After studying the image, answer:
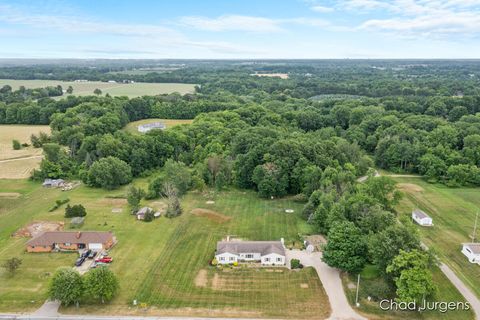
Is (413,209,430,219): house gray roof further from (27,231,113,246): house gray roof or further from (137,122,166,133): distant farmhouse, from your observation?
(137,122,166,133): distant farmhouse

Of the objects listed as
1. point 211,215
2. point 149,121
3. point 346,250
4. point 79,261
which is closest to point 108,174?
point 211,215

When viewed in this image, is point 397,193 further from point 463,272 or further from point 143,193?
point 143,193

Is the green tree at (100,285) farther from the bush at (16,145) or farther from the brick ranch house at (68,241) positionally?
the bush at (16,145)

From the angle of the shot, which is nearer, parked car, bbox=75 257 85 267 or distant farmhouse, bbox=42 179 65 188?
parked car, bbox=75 257 85 267

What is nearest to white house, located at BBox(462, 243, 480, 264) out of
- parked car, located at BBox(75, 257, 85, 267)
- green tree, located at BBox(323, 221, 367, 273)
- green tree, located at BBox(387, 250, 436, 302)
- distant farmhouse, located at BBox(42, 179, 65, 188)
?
green tree, located at BBox(387, 250, 436, 302)

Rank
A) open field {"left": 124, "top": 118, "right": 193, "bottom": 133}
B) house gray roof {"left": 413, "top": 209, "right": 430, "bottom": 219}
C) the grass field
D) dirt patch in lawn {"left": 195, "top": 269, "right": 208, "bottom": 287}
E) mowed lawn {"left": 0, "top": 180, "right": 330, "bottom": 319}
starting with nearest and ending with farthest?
mowed lawn {"left": 0, "top": 180, "right": 330, "bottom": 319}
dirt patch in lawn {"left": 195, "top": 269, "right": 208, "bottom": 287}
house gray roof {"left": 413, "top": 209, "right": 430, "bottom": 219}
the grass field
open field {"left": 124, "top": 118, "right": 193, "bottom": 133}

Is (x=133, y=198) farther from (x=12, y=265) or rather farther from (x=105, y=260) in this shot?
(x=12, y=265)

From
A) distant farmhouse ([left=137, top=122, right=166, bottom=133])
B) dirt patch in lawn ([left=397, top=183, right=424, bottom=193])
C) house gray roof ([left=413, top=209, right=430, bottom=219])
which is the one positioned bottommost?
dirt patch in lawn ([left=397, top=183, right=424, bottom=193])
